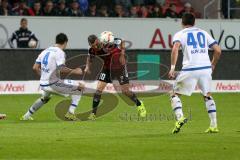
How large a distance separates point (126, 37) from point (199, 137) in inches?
710

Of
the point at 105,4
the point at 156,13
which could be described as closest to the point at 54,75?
the point at 156,13

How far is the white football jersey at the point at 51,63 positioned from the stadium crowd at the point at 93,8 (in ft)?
39.8

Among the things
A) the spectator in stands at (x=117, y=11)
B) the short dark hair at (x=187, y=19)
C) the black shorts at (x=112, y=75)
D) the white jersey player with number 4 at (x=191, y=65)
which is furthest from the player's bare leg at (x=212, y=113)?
the spectator in stands at (x=117, y=11)

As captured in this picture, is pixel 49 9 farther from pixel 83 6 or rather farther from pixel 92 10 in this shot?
pixel 92 10

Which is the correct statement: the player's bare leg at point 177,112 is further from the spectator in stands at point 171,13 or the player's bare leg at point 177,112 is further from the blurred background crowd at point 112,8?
the spectator in stands at point 171,13

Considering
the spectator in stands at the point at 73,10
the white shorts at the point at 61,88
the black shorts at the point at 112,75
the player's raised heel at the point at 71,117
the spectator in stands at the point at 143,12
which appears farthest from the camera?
the spectator in stands at the point at 143,12

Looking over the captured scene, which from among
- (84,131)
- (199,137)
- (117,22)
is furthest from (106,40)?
(117,22)

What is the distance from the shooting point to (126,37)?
32.5 metres

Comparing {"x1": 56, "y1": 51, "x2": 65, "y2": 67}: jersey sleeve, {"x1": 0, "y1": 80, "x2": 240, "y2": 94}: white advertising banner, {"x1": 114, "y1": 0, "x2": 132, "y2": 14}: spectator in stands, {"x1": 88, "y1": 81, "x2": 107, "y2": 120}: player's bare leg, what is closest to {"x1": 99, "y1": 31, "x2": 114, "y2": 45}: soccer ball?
{"x1": 88, "y1": 81, "x2": 107, "y2": 120}: player's bare leg

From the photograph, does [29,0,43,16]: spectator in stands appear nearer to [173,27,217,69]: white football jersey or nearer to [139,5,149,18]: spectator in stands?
[139,5,149,18]: spectator in stands

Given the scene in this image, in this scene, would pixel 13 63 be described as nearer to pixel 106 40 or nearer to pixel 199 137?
pixel 106 40

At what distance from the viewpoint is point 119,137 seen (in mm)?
14781

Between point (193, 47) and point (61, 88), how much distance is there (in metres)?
4.86

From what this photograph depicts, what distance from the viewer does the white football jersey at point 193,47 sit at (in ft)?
50.6
